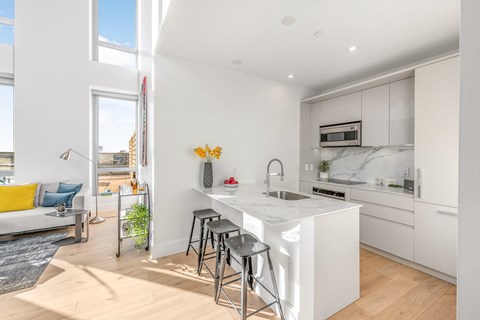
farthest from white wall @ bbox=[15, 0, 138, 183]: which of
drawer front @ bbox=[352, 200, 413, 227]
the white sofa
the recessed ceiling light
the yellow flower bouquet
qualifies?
drawer front @ bbox=[352, 200, 413, 227]

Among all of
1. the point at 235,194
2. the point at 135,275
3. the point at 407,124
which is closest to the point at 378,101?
the point at 407,124

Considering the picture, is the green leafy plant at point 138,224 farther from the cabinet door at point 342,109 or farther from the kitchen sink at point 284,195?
the cabinet door at point 342,109

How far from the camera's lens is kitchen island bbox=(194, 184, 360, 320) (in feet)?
5.47

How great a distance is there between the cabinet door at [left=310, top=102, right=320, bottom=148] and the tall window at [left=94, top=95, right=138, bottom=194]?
3.80m

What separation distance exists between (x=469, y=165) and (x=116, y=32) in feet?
20.2

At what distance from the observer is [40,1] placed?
13.1 feet

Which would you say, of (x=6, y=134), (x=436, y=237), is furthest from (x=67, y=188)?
(x=436, y=237)

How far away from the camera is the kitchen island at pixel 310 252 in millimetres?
1668

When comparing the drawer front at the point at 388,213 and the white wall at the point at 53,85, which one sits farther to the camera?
the white wall at the point at 53,85

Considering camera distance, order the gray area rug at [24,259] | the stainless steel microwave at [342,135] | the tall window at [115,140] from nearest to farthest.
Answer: the gray area rug at [24,259] → the stainless steel microwave at [342,135] → the tall window at [115,140]

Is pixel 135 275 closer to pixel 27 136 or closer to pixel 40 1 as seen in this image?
pixel 27 136

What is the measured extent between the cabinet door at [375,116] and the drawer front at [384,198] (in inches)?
28.7

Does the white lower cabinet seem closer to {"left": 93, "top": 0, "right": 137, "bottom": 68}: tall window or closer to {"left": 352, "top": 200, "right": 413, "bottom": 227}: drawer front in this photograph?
{"left": 352, "top": 200, "right": 413, "bottom": 227}: drawer front

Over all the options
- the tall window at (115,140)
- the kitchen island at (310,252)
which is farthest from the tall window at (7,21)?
the kitchen island at (310,252)
